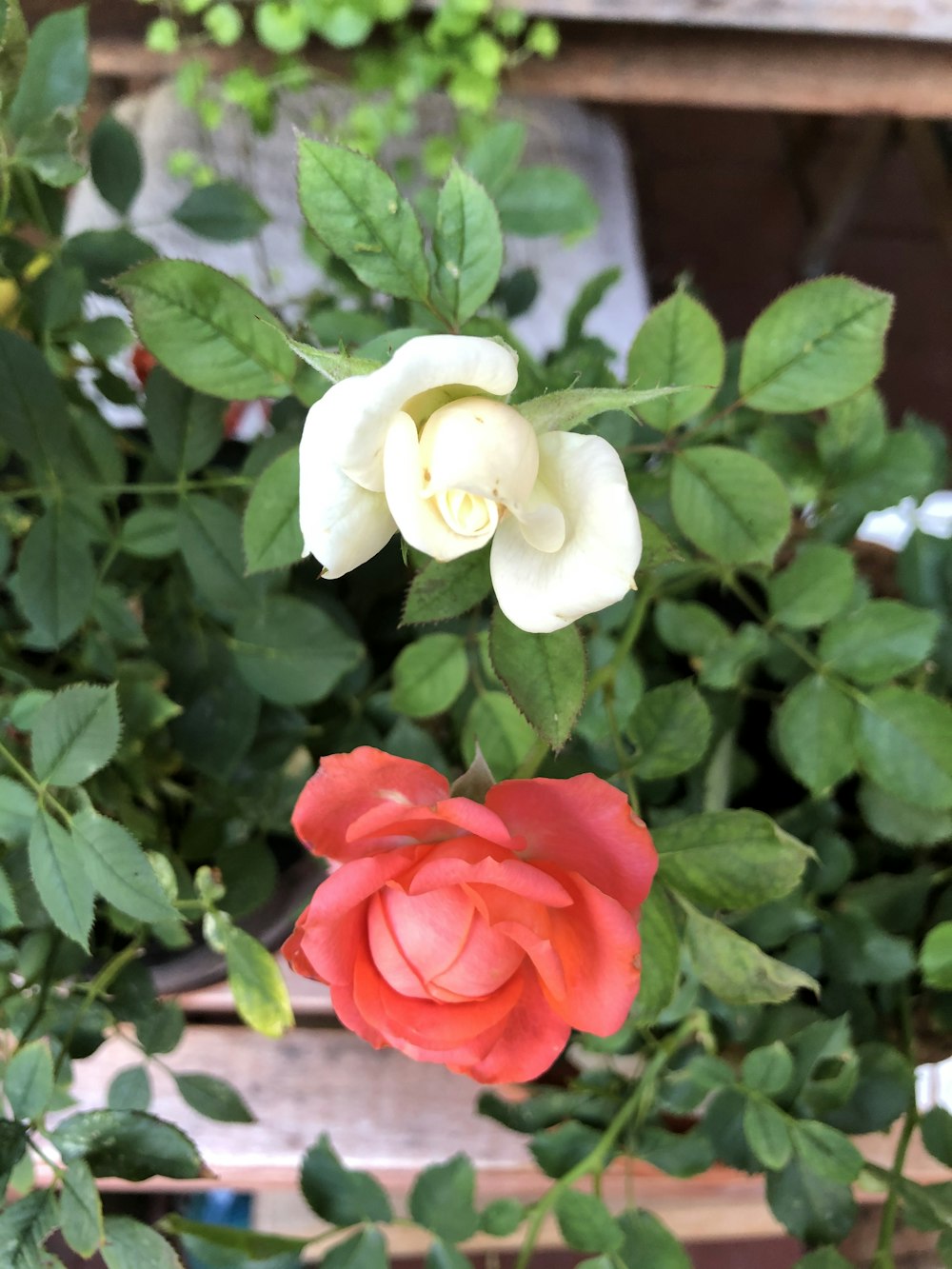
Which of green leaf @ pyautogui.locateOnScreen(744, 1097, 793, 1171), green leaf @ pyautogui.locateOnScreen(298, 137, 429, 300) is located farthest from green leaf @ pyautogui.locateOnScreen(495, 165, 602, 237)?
green leaf @ pyautogui.locateOnScreen(744, 1097, 793, 1171)

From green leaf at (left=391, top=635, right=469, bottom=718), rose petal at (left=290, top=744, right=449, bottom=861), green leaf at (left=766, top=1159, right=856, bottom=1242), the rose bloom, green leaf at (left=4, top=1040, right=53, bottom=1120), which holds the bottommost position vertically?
green leaf at (left=766, top=1159, right=856, bottom=1242)

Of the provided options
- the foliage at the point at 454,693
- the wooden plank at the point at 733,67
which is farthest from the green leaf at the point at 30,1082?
the wooden plank at the point at 733,67

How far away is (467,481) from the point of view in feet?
0.68

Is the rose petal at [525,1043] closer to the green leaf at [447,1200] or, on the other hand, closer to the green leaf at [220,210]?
the green leaf at [447,1200]

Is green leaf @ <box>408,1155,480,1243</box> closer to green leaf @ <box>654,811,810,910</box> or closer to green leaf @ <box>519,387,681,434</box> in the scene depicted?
green leaf @ <box>654,811,810,910</box>

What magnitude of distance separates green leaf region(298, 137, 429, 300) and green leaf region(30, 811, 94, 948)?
0.74ft

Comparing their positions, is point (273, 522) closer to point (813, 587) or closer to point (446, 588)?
point (446, 588)

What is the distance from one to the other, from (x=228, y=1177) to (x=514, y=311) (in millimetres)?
584

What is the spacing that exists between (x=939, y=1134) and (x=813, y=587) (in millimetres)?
250

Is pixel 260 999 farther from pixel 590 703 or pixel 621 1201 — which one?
pixel 621 1201

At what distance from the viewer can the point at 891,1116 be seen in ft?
1.47

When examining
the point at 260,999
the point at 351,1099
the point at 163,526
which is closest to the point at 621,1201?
the point at 351,1099

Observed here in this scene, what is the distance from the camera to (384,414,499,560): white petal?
0.21m

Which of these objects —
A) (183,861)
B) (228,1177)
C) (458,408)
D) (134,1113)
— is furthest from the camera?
(228,1177)
